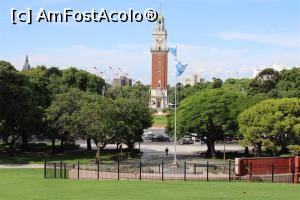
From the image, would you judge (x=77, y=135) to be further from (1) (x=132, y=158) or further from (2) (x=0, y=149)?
(2) (x=0, y=149)

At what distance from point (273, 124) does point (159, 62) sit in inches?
5153

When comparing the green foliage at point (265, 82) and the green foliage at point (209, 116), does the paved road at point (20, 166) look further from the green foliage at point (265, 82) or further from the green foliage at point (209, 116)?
the green foliage at point (265, 82)

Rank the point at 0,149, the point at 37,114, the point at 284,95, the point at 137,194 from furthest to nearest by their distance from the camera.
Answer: the point at 284,95 → the point at 0,149 → the point at 37,114 → the point at 137,194

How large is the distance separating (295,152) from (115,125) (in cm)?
1643

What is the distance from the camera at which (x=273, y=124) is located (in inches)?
1896

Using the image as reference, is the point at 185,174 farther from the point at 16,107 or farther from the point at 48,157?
the point at 48,157

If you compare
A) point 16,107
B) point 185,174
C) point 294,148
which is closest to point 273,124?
point 294,148

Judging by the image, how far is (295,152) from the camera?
47469 mm

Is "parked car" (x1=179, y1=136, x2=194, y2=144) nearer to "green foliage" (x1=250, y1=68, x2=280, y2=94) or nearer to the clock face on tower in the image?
"green foliage" (x1=250, y1=68, x2=280, y2=94)

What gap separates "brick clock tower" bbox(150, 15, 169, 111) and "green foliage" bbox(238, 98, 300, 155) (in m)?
128

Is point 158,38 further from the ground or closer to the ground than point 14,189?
further from the ground

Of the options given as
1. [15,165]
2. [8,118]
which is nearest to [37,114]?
[8,118]

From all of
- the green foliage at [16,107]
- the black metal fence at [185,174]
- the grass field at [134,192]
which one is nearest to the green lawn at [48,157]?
the green foliage at [16,107]

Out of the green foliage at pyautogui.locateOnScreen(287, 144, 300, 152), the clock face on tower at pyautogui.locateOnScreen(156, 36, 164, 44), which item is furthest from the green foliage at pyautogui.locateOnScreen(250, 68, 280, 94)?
the clock face on tower at pyautogui.locateOnScreen(156, 36, 164, 44)
